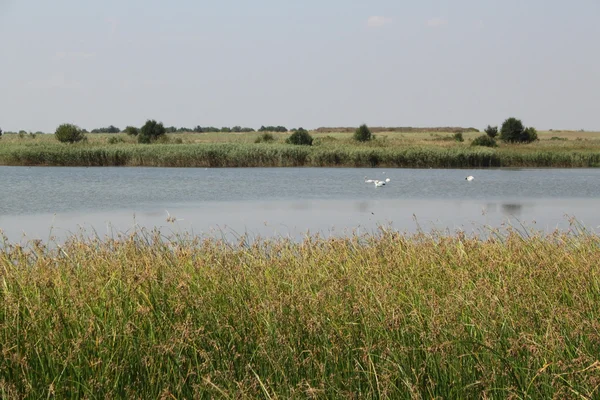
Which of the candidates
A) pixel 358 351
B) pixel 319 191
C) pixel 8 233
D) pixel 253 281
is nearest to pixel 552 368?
pixel 358 351

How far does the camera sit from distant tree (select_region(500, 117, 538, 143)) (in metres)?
48.4

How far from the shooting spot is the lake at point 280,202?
11930 millimetres

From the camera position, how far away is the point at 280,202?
17.5 meters

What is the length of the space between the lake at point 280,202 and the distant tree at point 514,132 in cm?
1858

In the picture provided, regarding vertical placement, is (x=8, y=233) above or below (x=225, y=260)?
below

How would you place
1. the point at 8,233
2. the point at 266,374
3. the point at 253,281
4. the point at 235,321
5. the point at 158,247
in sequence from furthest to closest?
the point at 8,233, the point at 158,247, the point at 253,281, the point at 235,321, the point at 266,374

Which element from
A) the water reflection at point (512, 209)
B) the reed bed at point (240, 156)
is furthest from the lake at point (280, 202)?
the reed bed at point (240, 156)

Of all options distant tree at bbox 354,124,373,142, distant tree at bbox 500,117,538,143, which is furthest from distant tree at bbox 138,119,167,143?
distant tree at bbox 500,117,538,143

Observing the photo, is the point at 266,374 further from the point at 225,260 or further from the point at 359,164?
the point at 359,164

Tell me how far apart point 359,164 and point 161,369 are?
3206cm

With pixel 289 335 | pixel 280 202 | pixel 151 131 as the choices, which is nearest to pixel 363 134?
pixel 151 131

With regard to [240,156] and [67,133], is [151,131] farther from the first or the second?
[240,156]

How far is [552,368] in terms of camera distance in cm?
335

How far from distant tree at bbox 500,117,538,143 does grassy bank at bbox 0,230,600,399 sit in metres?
45.1
